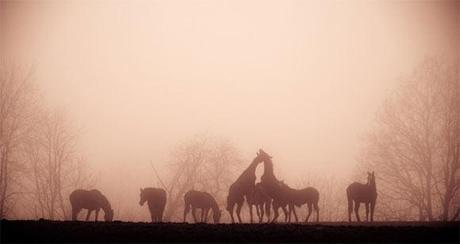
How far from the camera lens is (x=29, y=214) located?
28578mm

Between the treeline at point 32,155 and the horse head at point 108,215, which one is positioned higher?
the treeline at point 32,155

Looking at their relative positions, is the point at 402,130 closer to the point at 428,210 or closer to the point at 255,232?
the point at 428,210

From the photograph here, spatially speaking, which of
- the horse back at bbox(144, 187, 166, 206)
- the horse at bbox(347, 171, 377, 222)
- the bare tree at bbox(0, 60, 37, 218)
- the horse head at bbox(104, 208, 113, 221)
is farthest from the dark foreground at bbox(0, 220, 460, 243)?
the bare tree at bbox(0, 60, 37, 218)

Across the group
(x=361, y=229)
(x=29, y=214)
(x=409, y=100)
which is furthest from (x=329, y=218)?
(x=361, y=229)

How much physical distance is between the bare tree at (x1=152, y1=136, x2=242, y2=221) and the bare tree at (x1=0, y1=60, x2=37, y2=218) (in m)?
8.69

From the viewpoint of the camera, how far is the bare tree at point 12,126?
2848 centimetres

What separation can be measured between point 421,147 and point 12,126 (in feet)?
71.7

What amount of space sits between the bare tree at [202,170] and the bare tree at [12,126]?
8.69 meters

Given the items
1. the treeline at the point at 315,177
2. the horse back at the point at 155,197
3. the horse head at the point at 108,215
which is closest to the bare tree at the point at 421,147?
the treeline at the point at 315,177

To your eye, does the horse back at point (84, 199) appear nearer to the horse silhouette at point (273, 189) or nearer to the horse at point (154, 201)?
the horse at point (154, 201)

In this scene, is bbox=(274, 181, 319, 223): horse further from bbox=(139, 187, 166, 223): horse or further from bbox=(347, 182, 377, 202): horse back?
bbox=(139, 187, 166, 223): horse

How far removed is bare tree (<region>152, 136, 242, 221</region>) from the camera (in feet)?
106

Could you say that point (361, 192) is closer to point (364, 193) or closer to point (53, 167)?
point (364, 193)

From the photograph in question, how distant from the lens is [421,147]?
25.3 m
